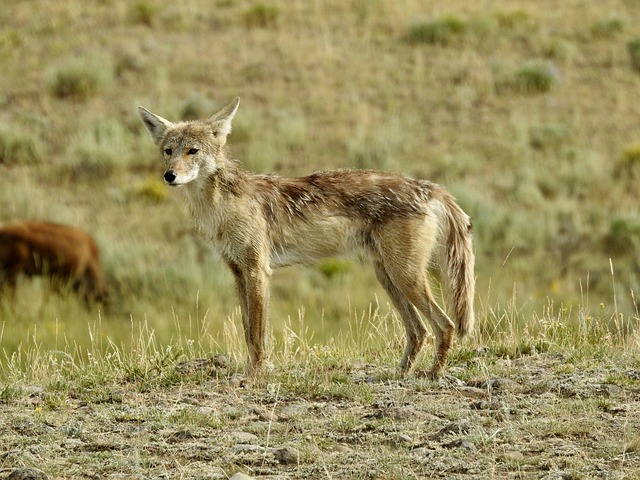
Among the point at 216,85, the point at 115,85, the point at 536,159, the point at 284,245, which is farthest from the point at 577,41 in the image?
the point at 284,245

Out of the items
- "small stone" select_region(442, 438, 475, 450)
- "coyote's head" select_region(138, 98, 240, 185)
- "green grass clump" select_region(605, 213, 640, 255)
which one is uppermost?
"coyote's head" select_region(138, 98, 240, 185)

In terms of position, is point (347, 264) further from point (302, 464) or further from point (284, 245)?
point (302, 464)

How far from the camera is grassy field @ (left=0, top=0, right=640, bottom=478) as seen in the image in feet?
56.0

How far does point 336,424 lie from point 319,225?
2190 mm

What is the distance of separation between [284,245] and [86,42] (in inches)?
736

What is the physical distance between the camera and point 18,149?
21969 mm

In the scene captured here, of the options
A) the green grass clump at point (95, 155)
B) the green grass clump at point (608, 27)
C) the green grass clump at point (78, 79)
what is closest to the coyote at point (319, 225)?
the green grass clump at point (95, 155)

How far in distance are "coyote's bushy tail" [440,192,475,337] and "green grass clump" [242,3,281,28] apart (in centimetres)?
1947

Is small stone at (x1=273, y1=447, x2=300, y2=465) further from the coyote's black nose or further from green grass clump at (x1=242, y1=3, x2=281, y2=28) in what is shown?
green grass clump at (x1=242, y1=3, x2=281, y2=28)

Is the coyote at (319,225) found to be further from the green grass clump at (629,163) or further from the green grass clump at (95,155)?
the green grass clump at (629,163)

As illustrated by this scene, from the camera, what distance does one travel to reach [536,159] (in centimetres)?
2227

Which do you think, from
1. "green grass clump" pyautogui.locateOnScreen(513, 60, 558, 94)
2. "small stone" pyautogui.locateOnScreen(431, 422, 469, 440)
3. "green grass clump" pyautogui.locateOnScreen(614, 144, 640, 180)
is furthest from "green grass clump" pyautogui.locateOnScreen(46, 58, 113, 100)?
"small stone" pyautogui.locateOnScreen(431, 422, 469, 440)

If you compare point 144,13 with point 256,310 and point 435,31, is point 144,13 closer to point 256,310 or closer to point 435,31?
point 435,31

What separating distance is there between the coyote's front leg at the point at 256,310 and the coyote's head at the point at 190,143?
76 cm
